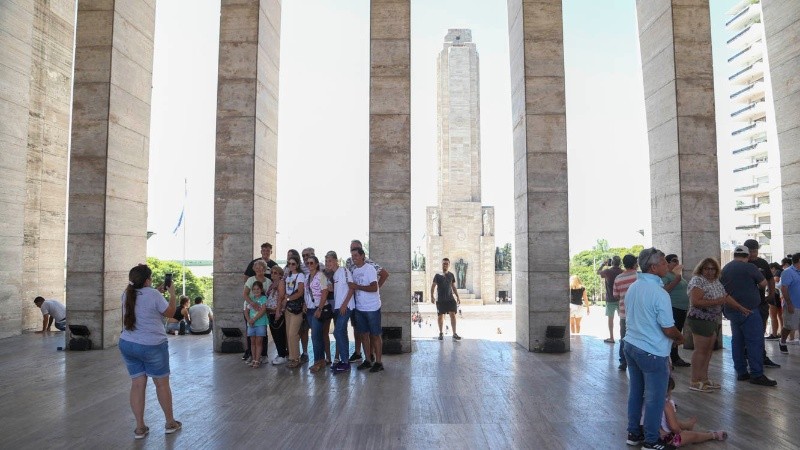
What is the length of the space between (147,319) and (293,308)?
3143 mm

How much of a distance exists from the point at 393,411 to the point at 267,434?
1.36 m

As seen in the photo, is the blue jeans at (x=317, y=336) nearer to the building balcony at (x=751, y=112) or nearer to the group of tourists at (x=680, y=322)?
the group of tourists at (x=680, y=322)

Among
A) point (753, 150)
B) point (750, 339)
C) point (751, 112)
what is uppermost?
point (751, 112)

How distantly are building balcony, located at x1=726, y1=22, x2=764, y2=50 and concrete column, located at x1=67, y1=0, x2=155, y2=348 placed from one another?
57.7 m

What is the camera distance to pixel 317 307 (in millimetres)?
7621

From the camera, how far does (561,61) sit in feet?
33.0

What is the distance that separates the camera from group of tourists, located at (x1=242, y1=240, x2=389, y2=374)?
7.56m

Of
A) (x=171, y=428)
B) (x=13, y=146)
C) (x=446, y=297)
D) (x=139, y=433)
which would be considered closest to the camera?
(x=139, y=433)

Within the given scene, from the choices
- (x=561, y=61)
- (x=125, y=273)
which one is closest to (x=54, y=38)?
(x=125, y=273)

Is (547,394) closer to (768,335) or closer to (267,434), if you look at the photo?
(267,434)

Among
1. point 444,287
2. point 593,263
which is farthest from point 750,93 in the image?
point 444,287

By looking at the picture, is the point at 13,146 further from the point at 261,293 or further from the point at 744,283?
the point at 744,283

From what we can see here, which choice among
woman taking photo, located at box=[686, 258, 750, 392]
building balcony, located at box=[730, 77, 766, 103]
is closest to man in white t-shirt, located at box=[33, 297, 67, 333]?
woman taking photo, located at box=[686, 258, 750, 392]

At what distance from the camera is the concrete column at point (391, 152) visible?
32.1 feet
